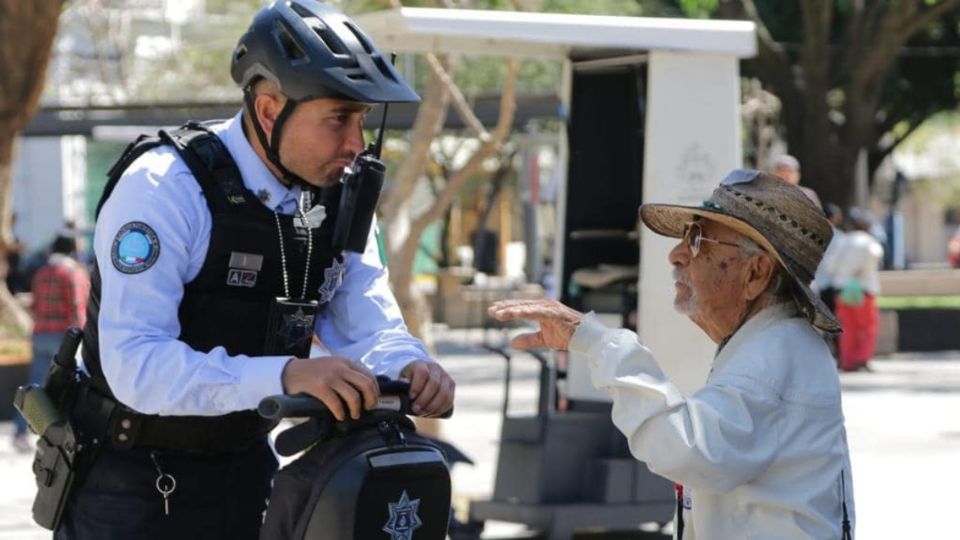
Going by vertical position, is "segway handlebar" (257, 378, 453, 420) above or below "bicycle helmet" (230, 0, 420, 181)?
below

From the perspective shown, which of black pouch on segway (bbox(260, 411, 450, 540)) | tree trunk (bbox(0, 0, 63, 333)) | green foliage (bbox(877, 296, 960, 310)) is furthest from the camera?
green foliage (bbox(877, 296, 960, 310))

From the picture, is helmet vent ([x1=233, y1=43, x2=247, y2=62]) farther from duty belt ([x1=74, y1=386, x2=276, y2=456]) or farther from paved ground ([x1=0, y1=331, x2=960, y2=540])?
paved ground ([x1=0, y1=331, x2=960, y2=540])

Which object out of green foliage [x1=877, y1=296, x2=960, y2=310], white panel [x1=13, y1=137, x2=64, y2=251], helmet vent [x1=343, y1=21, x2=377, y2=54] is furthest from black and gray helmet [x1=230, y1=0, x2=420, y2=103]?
white panel [x1=13, y1=137, x2=64, y2=251]

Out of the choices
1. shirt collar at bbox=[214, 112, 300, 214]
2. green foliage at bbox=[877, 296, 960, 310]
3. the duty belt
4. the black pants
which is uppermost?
→ green foliage at bbox=[877, 296, 960, 310]

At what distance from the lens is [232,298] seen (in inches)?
133

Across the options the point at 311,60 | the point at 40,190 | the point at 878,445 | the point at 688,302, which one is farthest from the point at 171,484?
the point at 40,190

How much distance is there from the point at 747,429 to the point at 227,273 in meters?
1.01

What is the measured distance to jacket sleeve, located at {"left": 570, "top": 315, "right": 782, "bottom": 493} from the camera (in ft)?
9.85

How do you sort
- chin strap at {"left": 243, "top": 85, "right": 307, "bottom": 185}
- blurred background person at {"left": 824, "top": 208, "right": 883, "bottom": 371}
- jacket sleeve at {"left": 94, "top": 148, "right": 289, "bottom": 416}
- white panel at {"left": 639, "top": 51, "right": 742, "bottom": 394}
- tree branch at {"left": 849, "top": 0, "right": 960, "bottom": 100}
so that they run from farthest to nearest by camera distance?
1. tree branch at {"left": 849, "top": 0, "right": 960, "bottom": 100}
2. blurred background person at {"left": 824, "top": 208, "right": 883, "bottom": 371}
3. white panel at {"left": 639, "top": 51, "right": 742, "bottom": 394}
4. chin strap at {"left": 243, "top": 85, "right": 307, "bottom": 185}
5. jacket sleeve at {"left": 94, "top": 148, "right": 289, "bottom": 416}

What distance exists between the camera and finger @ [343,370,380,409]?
3.05 m

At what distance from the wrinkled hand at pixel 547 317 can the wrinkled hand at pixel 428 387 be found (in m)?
0.17

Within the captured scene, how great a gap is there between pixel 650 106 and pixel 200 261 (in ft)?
17.9

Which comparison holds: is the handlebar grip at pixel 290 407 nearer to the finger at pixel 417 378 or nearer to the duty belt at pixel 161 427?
the finger at pixel 417 378

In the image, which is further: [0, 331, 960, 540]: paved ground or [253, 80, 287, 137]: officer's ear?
[0, 331, 960, 540]: paved ground
